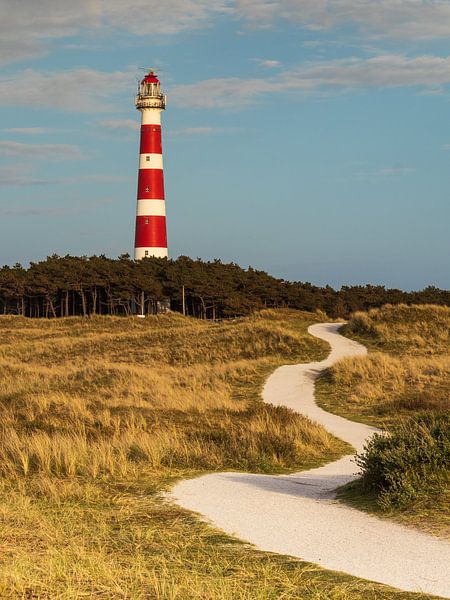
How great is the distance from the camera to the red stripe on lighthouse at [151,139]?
63.9m

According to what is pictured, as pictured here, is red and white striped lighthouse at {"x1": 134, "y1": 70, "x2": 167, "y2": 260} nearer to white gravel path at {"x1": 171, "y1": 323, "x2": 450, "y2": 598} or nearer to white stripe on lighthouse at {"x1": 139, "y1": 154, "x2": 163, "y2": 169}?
white stripe on lighthouse at {"x1": 139, "y1": 154, "x2": 163, "y2": 169}

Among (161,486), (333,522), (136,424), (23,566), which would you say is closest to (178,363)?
(136,424)

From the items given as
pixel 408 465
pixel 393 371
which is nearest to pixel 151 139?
pixel 393 371

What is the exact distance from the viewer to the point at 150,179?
63312 mm

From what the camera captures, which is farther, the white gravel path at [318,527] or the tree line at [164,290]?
the tree line at [164,290]

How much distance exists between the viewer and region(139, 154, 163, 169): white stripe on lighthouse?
6341 cm

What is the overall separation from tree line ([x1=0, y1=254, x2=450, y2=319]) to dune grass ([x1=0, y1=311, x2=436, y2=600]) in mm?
37038

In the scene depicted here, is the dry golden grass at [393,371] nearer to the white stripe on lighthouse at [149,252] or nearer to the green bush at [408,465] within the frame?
the green bush at [408,465]

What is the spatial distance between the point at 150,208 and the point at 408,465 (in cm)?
5415

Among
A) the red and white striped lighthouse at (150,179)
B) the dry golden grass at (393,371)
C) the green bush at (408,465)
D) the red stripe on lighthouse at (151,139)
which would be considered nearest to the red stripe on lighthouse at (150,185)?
the red and white striped lighthouse at (150,179)

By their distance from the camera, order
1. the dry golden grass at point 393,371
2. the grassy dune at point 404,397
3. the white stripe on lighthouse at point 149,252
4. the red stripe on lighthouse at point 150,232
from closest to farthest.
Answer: the grassy dune at point 404,397, the dry golden grass at point 393,371, the red stripe on lighthouse at point 150,232, the white stripe on lighthouse at point 149,252

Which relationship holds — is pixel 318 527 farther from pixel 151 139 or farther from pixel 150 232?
pixel 151 139

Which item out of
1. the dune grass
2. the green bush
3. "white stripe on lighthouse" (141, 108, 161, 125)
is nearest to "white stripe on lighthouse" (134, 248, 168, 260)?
"white stripe on lighthouse" (141, 108, 161, 125)

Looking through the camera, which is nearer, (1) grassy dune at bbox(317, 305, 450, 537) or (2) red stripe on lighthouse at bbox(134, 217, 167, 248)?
(1) grassy dune at bbox(317, 305, 450, 537)
